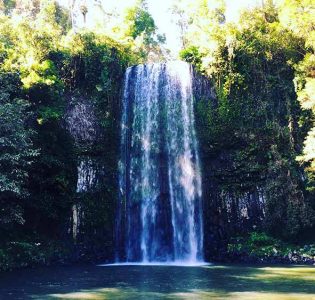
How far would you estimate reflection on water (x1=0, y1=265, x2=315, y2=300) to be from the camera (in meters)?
10.5

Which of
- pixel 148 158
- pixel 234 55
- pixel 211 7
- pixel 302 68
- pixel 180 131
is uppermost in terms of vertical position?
pixel 211 7

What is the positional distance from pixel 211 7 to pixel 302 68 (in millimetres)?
14060

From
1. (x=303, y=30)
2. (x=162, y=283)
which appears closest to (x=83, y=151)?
(x=162, y=283)

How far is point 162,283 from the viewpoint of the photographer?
40.6 ft

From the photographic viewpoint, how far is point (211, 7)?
106ft

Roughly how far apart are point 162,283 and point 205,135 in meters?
10.6

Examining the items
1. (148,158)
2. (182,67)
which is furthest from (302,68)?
(148,158)

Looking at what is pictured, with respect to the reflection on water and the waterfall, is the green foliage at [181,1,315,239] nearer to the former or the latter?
the waterfall

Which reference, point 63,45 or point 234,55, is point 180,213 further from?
point 63,45

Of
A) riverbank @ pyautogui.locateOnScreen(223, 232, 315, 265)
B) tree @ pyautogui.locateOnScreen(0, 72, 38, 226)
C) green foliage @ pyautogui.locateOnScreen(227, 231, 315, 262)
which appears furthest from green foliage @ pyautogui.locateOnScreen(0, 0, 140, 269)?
green foliage @ pyautogui.locateOnScreen(227, 231, 315, 262)

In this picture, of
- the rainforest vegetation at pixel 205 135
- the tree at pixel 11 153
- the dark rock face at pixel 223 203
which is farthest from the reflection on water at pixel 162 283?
the dark rock face at pixel 223 203

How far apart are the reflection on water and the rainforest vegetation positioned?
312 cm

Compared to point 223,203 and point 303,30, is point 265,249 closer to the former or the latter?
point 223,203

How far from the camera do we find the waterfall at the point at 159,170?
19.8 metres
